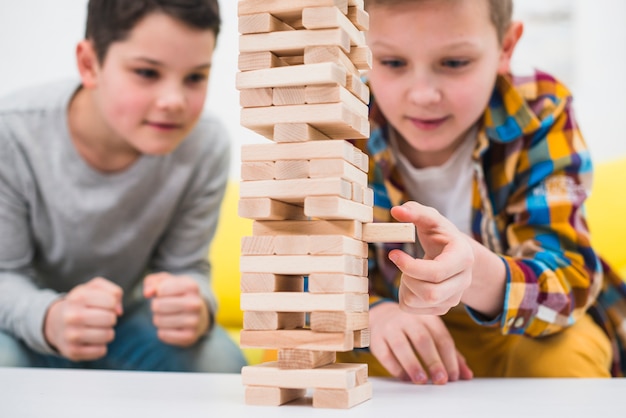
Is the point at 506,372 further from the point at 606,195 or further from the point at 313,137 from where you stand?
the point at 606,195

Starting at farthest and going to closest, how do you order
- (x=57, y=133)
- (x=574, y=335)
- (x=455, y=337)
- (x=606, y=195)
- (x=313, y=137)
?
(x=606, y=195) → (x=57, y=133) → (x=455, y=337) → (x=574, y=335) → (x=313, y=137)

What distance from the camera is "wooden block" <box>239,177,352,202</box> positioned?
79cm

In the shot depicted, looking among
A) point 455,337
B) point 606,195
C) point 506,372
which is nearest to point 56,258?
point 455,337

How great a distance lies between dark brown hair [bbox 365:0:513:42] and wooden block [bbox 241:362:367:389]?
681mm

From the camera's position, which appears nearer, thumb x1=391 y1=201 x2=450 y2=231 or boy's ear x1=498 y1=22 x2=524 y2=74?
thumb x1=391 y1=201 x2=450 y2=231

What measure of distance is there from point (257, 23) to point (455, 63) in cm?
55


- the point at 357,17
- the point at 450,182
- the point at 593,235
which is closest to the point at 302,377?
the point at 357,17

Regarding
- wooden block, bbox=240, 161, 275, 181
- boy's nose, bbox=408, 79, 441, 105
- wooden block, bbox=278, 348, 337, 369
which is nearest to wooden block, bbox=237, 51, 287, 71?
wooden block, bbox=240, 161, 275, 181

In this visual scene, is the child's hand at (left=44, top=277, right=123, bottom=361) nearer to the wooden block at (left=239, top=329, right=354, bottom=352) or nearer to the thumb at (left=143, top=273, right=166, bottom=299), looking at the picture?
the thumb at (left=143, top=273, right=166, bottom=299)

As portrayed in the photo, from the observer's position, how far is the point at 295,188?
806mm

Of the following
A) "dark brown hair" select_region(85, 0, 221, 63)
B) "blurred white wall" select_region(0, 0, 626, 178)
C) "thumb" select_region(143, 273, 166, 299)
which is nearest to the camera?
"thumb" select_region(143, 273, 166, 299)

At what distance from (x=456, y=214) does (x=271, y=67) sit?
2.43 ft

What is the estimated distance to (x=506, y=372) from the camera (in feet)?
4.61

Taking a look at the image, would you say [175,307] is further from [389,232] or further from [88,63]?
[389,232]
